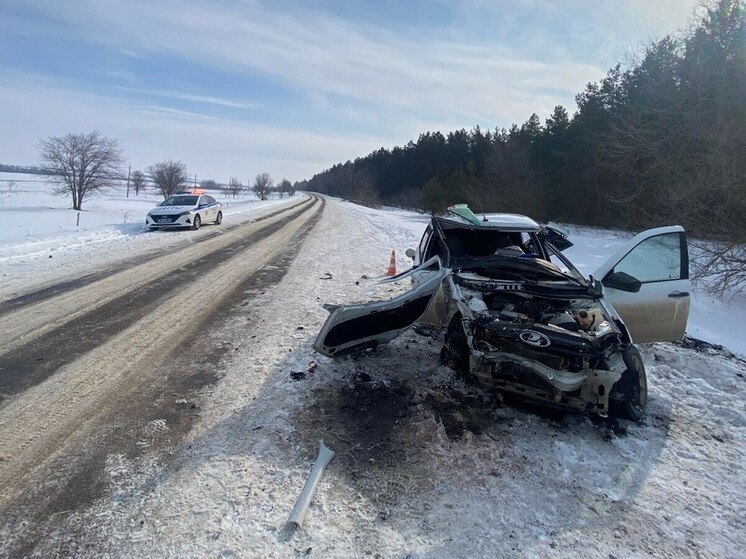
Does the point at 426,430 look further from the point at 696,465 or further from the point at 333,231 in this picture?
the point at 333,231

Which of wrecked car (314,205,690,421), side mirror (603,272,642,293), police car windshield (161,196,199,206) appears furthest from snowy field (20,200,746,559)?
police car windshield (161,196,199,206)

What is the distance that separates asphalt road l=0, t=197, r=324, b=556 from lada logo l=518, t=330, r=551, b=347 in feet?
9.49

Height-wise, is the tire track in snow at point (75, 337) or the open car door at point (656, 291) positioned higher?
the open car door at point (656, 291)

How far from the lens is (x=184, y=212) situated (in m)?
16.8

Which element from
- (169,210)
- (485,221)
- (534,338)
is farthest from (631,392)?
(169,210)

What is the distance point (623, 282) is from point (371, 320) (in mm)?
2933

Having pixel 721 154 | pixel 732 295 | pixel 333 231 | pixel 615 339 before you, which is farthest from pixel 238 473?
pixel 333 231

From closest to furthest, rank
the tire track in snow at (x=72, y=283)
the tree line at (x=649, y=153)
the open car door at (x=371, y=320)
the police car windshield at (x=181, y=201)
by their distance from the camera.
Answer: the open car door at (x=371, y=320), the tire track in snow at (x=72, y=283), the tree line at (x=649, y=153), the police car windshield at (x=181, y=201)

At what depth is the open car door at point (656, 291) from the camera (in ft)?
16.3

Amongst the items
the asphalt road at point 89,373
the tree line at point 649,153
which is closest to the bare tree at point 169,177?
the tree line at point 649,153

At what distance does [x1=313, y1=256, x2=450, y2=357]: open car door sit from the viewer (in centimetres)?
452

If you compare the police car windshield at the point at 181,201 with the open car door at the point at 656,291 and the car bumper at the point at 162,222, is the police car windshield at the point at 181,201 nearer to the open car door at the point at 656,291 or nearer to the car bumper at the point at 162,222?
the car bumper at the point at 162,222

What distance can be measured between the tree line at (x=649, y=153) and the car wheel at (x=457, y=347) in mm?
9121

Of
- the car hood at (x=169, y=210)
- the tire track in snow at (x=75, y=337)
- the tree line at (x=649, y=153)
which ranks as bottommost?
the tire track in snow at (x=75, y=337)
